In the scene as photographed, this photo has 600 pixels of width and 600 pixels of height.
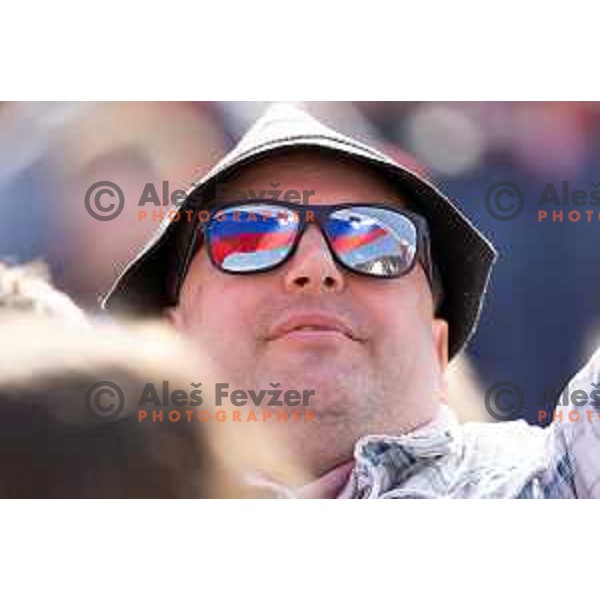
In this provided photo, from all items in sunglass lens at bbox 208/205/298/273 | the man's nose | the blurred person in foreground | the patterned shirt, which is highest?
sunglass lens at bbox 208/205/298/273

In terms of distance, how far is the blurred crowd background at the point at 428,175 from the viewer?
1.95 m

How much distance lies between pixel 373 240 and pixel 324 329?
19cm

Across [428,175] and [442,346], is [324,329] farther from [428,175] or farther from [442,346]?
[428,175]

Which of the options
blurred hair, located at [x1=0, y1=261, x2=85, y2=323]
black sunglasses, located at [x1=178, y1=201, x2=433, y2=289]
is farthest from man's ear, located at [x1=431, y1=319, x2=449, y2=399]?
blurred hair, located at [x1=0, y1=261, x2=85, y2=323]

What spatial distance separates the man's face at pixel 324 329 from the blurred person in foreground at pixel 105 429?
0.10 metres

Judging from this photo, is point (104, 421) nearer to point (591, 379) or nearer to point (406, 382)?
point (406, 382)

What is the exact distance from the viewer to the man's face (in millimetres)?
1850

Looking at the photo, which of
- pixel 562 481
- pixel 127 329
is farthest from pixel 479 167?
pixel 127 329

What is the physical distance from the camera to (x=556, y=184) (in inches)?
78.1

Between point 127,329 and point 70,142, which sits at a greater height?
point 70,142

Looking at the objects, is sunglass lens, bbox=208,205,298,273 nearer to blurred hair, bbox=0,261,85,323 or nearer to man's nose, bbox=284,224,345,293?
man's nose, bbox=284,224,345,293

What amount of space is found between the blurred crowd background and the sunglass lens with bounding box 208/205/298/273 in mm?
148

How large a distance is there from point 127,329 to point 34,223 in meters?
0.29

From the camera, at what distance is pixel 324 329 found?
1.85 m
